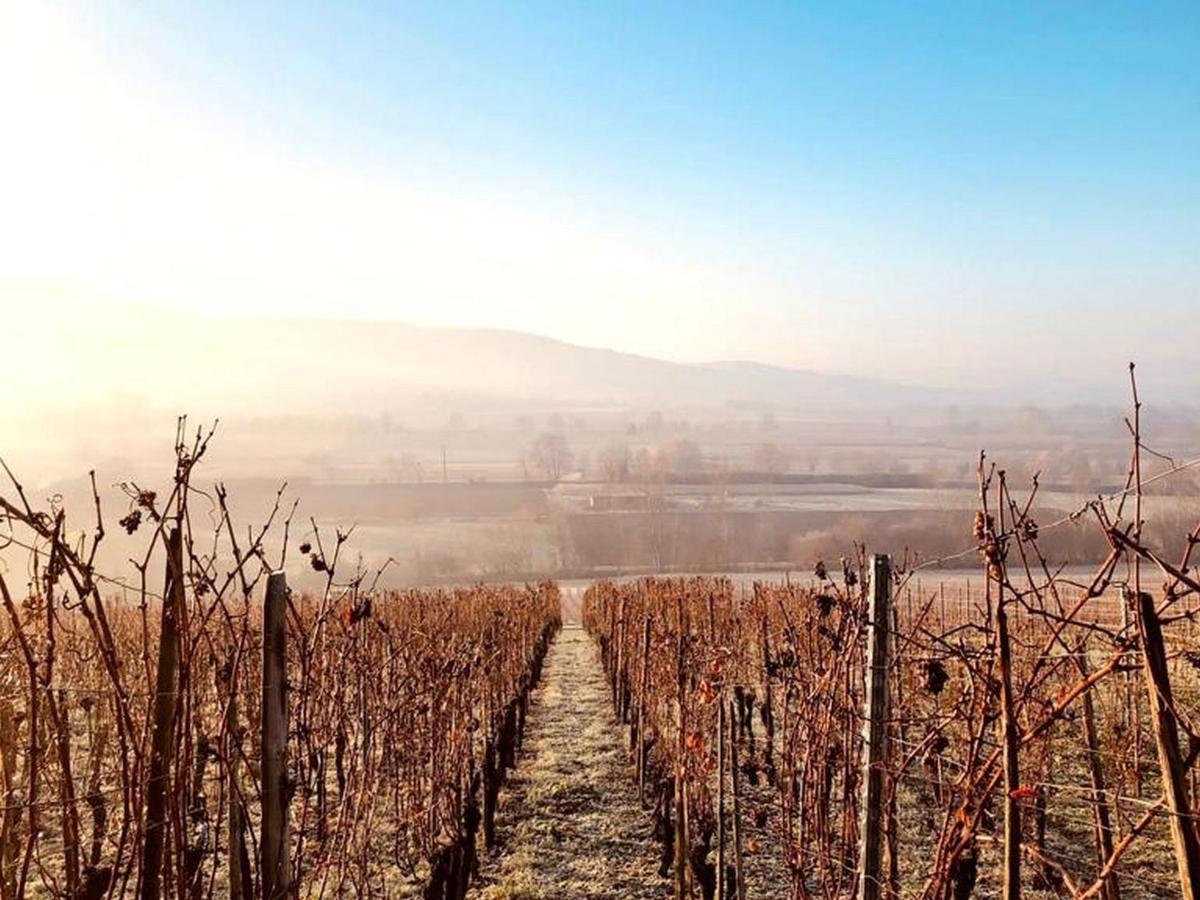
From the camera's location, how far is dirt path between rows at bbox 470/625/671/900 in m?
5.60

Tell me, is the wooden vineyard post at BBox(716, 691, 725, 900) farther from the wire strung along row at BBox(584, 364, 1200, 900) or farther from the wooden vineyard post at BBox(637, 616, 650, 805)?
the wooden vineyard post at BBox(637, 616, 650, 805)

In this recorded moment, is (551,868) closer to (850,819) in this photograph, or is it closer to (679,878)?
(679,878)

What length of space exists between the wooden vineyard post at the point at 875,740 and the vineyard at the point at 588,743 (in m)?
0.01

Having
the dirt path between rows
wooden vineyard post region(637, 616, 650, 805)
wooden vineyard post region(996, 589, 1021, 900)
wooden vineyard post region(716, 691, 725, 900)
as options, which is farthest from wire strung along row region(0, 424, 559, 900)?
wooden vineyard post region(996, 589, 1021, 900)

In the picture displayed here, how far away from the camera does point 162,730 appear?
6.39 ft

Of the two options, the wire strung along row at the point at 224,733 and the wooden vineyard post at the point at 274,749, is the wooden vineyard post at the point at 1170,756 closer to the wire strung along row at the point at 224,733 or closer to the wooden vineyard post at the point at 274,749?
the wire strung along row at the point at 224,733

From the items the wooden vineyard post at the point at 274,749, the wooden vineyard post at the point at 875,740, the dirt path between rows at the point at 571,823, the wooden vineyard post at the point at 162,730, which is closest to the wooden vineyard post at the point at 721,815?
the dirt path between rows at the point at 571,823

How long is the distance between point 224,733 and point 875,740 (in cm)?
208

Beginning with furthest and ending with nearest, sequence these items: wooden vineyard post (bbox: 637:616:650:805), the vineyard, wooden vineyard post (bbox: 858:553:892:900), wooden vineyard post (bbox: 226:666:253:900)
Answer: wooden vineyard post (bbox: 637:616:650:805)
wooden vineyard post (bbox: 858:553:892:900)
wooden vineyard post (bbox: 226:666:253:900)
the vineyard

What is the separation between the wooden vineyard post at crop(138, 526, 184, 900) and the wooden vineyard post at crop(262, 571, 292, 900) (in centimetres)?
40

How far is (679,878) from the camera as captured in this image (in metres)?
4.98

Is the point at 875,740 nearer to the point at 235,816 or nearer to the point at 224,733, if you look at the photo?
the point at 224,733

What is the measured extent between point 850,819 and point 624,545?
4609 centimetres

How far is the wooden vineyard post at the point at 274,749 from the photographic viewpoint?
2373mm
